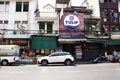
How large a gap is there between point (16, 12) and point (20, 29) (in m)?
3.09

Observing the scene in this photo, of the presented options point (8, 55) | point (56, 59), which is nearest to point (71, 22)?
point (56, 59)

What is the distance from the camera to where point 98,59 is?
3491 cm

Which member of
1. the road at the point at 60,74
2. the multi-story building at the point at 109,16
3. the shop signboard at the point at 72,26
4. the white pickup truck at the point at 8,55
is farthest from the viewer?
the multi-story building at the point at 109,16

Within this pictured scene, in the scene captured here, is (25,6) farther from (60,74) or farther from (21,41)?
(60,74)

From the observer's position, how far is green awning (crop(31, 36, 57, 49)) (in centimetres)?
3684

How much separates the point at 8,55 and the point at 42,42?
22.2 ft

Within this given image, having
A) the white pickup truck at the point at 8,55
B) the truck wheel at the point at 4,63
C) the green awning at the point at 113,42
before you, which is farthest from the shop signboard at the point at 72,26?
the truck wheel at the point at 4,63

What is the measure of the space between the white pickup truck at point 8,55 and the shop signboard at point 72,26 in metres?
8.00

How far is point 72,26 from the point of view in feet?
123

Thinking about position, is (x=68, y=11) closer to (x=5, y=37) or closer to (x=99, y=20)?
(x=99, y=20)

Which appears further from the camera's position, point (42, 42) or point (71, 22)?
point (71, 22)

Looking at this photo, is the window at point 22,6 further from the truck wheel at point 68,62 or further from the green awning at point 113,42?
the green awning at point 113,42

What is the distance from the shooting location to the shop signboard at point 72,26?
121 ft

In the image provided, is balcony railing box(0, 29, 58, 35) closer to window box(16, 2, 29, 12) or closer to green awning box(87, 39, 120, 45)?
window box(16, 2, 29, 12)
